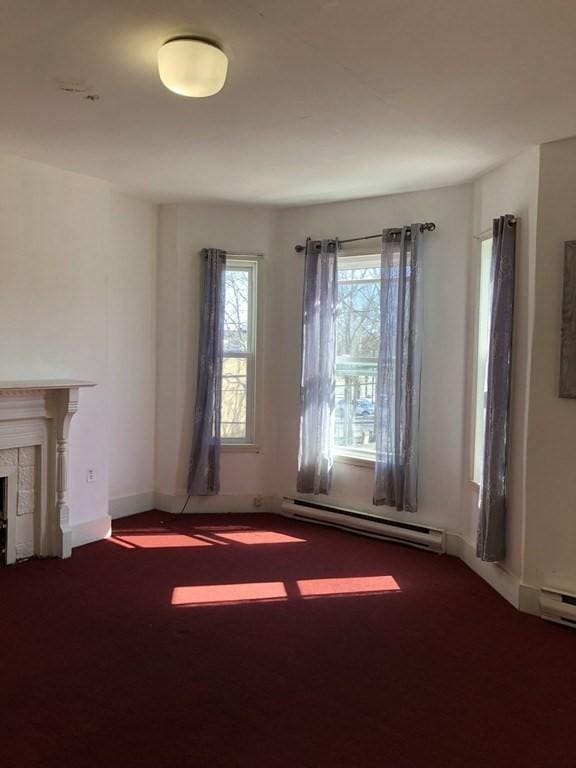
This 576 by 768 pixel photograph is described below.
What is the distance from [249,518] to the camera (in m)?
5.22

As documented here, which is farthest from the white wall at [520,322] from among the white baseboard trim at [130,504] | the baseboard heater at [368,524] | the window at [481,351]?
the white baseboard trim at [130,504]

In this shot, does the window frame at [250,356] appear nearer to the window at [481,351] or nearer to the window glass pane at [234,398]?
the window glass pane at [234,398]

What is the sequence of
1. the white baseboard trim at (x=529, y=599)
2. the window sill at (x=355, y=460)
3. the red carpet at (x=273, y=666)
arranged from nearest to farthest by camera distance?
1. the red carpet at (x=273, y=666)
2. the white baseboard trim at (x=529, y=599)
3. the window sill at (x=355, y=460)

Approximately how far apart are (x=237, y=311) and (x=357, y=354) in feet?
3.86

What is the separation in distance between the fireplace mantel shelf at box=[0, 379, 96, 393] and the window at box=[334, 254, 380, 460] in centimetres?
206

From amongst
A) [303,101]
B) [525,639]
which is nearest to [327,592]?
[525,639]

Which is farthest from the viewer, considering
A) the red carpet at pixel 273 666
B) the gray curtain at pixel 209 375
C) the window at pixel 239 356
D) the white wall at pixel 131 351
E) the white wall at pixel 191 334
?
the window at pixel 239 356

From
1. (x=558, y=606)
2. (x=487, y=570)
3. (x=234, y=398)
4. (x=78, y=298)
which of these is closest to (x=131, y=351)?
(x=78, y=298)

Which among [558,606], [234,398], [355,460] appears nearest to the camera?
[558,606]

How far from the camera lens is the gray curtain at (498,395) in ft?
11.8

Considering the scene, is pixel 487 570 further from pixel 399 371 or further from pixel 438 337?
pixel 438 337

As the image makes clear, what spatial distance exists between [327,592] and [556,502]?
1.42m

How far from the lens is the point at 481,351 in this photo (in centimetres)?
419

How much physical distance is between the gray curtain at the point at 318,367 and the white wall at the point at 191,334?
0.44 m
